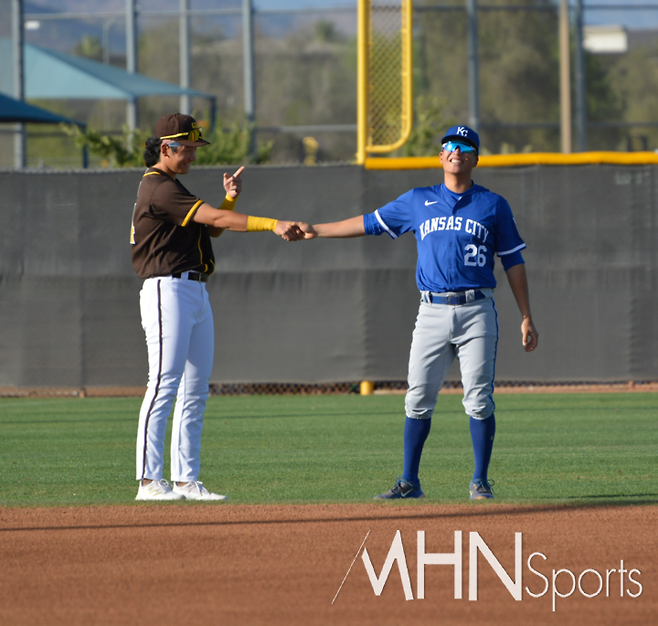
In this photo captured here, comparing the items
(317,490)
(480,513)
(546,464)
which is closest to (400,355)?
(546,464)

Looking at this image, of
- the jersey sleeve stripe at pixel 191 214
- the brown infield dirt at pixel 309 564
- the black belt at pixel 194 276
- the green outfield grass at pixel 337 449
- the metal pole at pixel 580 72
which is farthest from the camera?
the metal pole at pixel 580 72

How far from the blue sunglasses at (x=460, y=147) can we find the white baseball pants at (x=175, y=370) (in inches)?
59.7

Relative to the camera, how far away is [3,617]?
142 inches

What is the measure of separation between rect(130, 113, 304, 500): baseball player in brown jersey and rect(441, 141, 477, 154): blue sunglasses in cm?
100

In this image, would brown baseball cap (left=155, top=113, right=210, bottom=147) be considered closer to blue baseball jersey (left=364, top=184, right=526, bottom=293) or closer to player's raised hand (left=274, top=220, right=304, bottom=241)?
player's raised hand (left=274, top=220, right=304, bottom=241)

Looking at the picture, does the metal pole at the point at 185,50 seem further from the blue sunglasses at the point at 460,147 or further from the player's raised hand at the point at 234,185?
the blue sunglasses at the point at 460,147

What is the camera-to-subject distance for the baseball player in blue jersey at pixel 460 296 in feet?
17.9

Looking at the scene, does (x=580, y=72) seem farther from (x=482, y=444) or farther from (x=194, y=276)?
(x=194, y=276)

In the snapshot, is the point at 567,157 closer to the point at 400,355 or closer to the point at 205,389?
the point at 400,355

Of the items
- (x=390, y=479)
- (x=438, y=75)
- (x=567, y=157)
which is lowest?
(x=390, y=479)

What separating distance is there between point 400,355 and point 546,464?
14.2 ft

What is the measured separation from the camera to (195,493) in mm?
5570

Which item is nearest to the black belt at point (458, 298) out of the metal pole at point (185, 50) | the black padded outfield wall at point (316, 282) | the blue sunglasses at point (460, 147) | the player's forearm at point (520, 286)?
the player's forearm at point (520, 286)

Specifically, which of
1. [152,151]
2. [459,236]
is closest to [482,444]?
[459,236]
